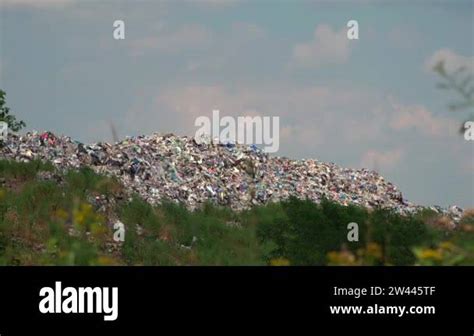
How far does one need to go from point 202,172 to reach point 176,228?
5.06m

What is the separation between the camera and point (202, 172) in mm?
22688

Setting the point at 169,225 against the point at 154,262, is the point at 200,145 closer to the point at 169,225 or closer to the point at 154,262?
the point at 169,225

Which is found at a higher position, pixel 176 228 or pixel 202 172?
pixel 202 172

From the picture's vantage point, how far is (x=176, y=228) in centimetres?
1775

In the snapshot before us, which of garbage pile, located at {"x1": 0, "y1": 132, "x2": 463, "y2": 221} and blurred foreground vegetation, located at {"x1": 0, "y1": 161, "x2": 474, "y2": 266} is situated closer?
blurred foreground vegetation, located at {"x1": 0, "y1": 161, "x2": 474, "y2": 266}

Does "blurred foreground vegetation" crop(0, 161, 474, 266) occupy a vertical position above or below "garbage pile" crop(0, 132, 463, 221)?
below

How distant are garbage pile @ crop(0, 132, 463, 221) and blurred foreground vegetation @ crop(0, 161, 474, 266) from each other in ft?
3.61

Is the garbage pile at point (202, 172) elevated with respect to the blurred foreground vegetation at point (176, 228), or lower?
elevated

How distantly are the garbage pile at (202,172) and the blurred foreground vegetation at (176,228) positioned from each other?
1.10 meters

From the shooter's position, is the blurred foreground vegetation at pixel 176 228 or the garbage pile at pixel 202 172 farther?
the garbage pile at pixel 202 172

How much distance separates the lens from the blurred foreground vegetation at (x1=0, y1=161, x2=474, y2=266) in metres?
13.2

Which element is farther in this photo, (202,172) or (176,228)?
(202,172)

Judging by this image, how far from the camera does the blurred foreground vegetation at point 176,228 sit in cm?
1319
